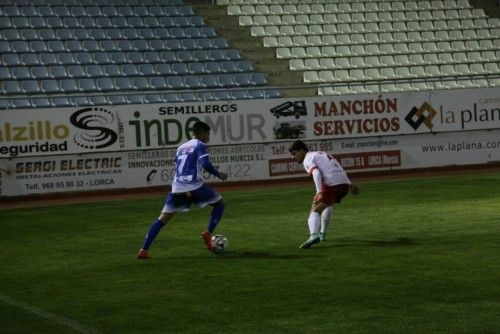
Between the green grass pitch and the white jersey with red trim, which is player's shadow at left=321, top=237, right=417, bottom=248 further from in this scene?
the white jersey with red trim

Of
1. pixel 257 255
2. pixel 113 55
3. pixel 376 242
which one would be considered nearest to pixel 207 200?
pixel 257 255

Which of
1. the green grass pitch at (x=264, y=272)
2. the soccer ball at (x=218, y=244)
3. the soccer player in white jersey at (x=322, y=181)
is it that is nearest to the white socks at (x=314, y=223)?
the soccer player in white jersey at (x=322, y=181)

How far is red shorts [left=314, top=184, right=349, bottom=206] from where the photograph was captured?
53.2 ft

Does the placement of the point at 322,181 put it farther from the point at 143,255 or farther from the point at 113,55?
the point at 113,55

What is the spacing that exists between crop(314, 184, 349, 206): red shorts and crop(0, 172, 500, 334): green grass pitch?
24.5 inches

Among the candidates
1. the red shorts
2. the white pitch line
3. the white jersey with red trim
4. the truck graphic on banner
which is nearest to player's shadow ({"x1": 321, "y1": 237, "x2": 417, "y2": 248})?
the red shorts

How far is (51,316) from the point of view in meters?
10.6

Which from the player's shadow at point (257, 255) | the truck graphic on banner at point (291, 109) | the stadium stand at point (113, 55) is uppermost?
the stadium stand at point (113, 55)

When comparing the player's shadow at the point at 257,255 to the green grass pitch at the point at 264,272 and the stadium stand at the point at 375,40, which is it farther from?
the stadium stand at the point at 375,40

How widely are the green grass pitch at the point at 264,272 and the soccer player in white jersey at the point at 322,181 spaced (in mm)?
455

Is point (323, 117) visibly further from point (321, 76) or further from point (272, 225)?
point (272, 225)

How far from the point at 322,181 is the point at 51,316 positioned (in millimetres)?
6516

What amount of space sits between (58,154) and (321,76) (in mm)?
9802

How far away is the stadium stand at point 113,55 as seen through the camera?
29188mm
